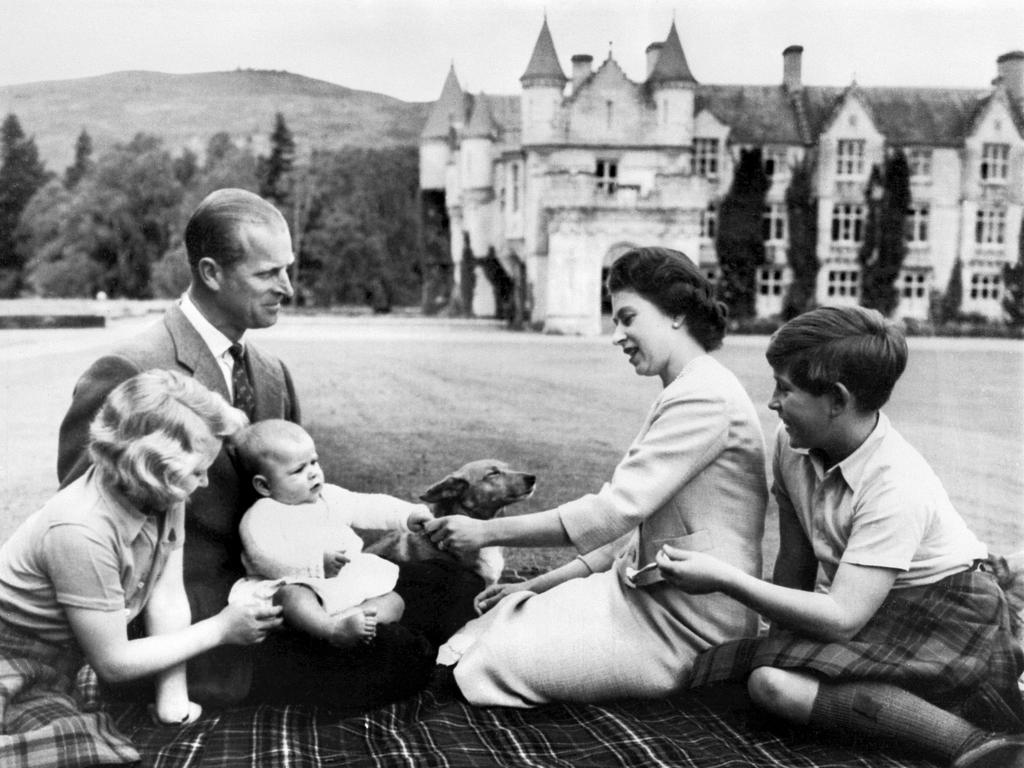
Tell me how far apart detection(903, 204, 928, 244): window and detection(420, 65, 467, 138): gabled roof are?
2153 mm

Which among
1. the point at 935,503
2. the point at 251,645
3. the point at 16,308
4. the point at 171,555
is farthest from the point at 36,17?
the point at 935,503

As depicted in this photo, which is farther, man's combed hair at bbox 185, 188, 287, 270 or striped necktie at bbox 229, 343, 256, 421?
striped necktie at bbox 229, 343, 256, 421

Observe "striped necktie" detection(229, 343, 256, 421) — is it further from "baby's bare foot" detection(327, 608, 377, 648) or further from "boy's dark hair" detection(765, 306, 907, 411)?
"boy's dark hair" detection(765, 306, 907, 411)

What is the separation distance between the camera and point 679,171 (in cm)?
440

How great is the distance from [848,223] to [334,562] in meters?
3.28

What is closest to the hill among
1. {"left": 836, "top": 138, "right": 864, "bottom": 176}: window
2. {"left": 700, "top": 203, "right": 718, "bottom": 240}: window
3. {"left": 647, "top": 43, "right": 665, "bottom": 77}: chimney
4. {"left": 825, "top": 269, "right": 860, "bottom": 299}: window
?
{"left": 647, "top": 43, "right": 665, "bottom": 77}: chimney

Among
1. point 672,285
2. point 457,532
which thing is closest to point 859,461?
point 672,285

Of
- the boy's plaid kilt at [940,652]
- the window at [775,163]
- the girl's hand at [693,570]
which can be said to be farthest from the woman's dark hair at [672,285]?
the window at [775,163]

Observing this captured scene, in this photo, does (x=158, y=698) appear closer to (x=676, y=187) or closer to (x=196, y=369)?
(x=196, y=369)

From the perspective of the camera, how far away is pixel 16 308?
3.93m

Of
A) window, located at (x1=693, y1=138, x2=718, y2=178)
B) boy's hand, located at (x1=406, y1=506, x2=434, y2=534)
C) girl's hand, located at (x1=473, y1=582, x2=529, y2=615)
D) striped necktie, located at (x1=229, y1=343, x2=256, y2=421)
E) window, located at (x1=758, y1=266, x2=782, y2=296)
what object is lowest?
girl's hand, located at (x1=473, y1=582, x2=529, y2=615)

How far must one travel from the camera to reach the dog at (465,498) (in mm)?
3188

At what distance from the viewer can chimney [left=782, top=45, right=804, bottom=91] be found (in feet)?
12.5

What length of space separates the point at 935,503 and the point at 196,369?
92.2 inches
